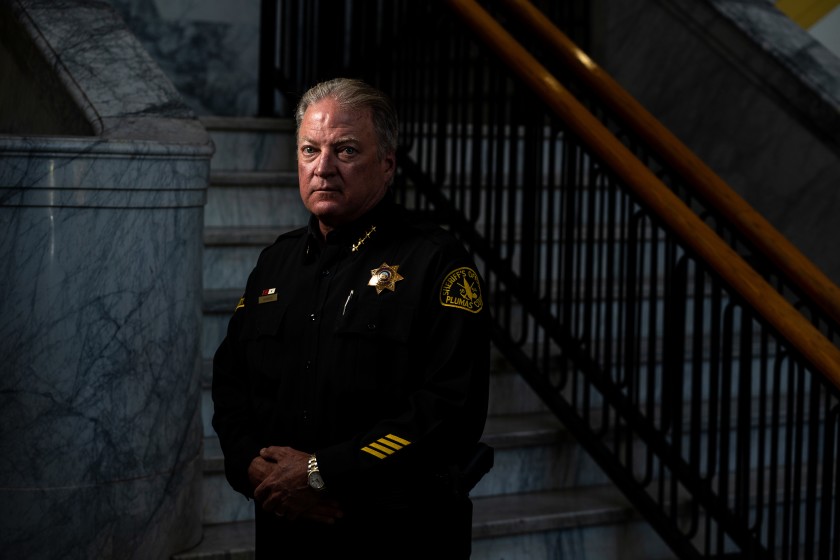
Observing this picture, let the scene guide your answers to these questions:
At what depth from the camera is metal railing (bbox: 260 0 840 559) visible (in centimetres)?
362

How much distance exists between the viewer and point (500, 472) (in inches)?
161

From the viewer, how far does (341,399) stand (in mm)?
2311

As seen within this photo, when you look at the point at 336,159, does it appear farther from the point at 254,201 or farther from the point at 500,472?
the point at 254,201

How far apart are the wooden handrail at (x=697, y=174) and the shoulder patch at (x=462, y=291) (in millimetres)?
1742

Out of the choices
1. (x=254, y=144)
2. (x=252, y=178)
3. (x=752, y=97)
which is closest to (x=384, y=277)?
(x=252, y=178)

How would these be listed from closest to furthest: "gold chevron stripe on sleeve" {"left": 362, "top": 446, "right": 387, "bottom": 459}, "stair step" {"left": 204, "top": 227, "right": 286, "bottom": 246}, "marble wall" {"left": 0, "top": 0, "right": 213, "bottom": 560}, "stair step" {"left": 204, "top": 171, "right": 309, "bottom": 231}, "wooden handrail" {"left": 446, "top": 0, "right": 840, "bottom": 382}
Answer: "gold chevron stripe on sleeve" {"left": 362, "top": 446, "right": 387, "bottom": 459}, "marble wall" {"left": 0, "top": 0, "right": 213, "bottom": 560}, "wooden handrail" {"left": 446, "top": 0, "right": 840, "bottom": 382}, "stair step" {"left": 204, "top": 227, "right": 286, "bottom": 246}, "stair step" {"left": 204, "top": 171, "right": 309, "bottom": 231}

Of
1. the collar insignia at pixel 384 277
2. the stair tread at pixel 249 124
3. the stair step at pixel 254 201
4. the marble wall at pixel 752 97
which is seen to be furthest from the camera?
the stair tread at pixel 249 124

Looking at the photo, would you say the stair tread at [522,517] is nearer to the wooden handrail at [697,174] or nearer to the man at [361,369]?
the wooden handrail at [697,174]

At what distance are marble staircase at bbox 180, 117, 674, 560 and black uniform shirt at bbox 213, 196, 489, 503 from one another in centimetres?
117

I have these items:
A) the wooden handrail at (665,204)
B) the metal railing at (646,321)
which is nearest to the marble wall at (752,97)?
the metal railing at (646,321)

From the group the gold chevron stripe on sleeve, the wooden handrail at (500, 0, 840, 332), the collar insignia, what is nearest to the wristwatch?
the gold chevron stripe on sleeve

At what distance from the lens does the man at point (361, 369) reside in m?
2.26

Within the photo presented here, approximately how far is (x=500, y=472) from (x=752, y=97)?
2091 mm

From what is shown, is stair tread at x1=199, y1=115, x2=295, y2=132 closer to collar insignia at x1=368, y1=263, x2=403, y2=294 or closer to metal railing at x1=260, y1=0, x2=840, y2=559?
metal railing at x1=260, y1=0, x2=840, y2=559
